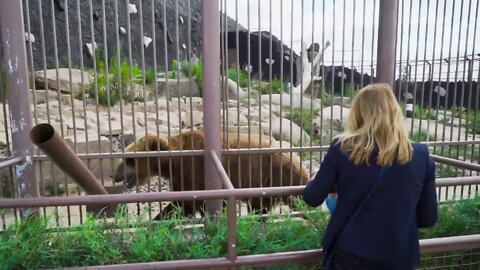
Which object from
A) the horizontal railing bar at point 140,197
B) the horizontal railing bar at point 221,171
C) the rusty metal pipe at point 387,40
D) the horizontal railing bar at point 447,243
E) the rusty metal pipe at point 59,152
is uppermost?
the rusty metal pipe at point 387,40

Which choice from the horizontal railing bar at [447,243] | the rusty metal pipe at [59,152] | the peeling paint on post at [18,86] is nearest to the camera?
the rusty metal pipe at [59,152]

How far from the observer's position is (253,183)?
528 centimetres

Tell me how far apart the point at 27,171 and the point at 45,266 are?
1.69 metres

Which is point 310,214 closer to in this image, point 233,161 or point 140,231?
point 140,231

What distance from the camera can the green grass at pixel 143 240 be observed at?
240 centimetres

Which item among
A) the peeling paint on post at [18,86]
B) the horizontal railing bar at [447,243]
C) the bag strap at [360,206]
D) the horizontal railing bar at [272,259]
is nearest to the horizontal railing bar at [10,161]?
the peeling paint on post at [18,86]

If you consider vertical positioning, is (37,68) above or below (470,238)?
above

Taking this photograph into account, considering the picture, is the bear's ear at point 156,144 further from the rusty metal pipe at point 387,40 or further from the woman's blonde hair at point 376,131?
the woman's blonde hair at point 376,131

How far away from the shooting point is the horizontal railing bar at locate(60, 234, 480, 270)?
231 centimetres

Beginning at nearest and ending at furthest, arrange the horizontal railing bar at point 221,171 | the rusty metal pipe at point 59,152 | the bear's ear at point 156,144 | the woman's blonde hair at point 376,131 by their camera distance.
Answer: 1. the woman's blonde hair at point 376,131
2. the rusty metal pipe at point 59,152
3. the horizontal railing bar at point 221,171
4. the bear's ear at point 156,144

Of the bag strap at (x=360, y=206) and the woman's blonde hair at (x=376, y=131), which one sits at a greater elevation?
the woman's blonde hair at (x=376, y=131)

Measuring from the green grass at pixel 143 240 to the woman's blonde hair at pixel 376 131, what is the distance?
886 mm

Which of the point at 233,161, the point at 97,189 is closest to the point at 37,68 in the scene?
the point at 233,161

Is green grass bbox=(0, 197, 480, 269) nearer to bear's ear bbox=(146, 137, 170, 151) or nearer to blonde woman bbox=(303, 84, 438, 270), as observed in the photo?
blonde woman bbox=(303, 84, 438, 270)
